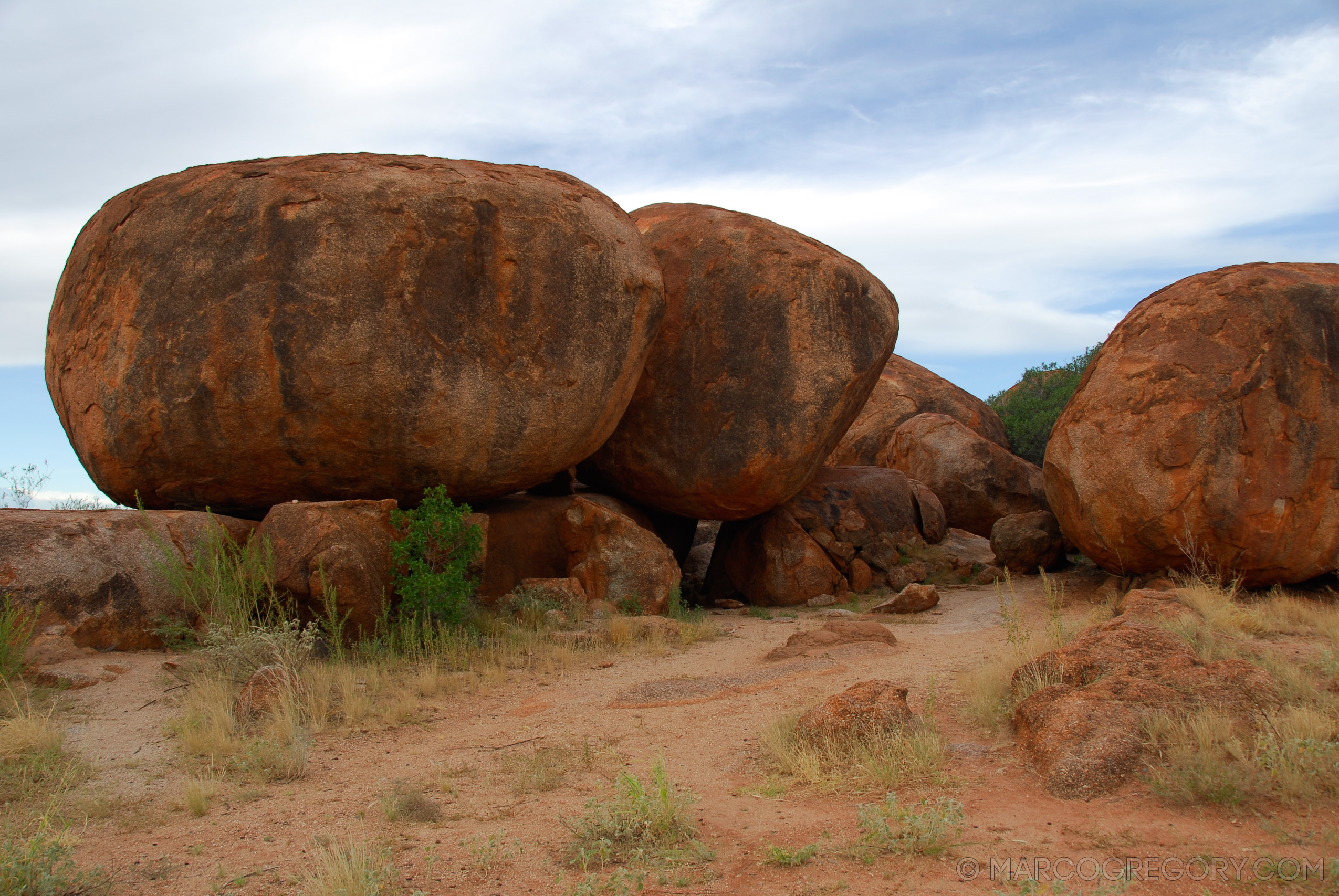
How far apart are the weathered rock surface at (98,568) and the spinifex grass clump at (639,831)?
3.96m

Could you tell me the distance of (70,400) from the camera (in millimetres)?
7336

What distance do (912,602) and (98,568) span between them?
6.60 metres

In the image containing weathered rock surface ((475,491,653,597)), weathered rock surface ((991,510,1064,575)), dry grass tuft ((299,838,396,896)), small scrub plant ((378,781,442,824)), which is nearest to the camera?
dry grass tuft ((299,838,396,896))

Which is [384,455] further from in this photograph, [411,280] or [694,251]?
[694,251]

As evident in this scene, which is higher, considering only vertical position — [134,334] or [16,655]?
[134,334]

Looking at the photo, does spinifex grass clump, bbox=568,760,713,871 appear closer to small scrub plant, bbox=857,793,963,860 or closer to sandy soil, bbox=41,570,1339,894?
sandy soil, bbox=41,570,1339,894

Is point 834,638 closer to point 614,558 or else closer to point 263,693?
point 614,558

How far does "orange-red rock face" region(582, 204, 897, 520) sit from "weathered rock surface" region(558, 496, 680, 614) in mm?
1008

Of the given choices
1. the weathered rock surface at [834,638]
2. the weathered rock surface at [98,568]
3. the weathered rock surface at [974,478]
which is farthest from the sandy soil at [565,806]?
the weathered rock surface at [974,478]

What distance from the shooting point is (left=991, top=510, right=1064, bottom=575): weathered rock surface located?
33.8ft

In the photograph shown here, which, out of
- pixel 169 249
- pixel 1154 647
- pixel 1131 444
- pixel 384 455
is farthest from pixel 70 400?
pixel 1131 444

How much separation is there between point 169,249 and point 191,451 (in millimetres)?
1528

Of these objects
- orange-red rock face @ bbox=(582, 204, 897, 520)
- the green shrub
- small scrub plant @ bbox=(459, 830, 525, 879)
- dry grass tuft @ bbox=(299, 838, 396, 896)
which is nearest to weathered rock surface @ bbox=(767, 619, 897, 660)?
the green shrub

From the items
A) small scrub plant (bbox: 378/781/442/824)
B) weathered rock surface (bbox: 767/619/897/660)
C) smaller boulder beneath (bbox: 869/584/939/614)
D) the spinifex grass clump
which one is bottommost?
smaller boulder beneath (bbox: 869/584/939/614)
